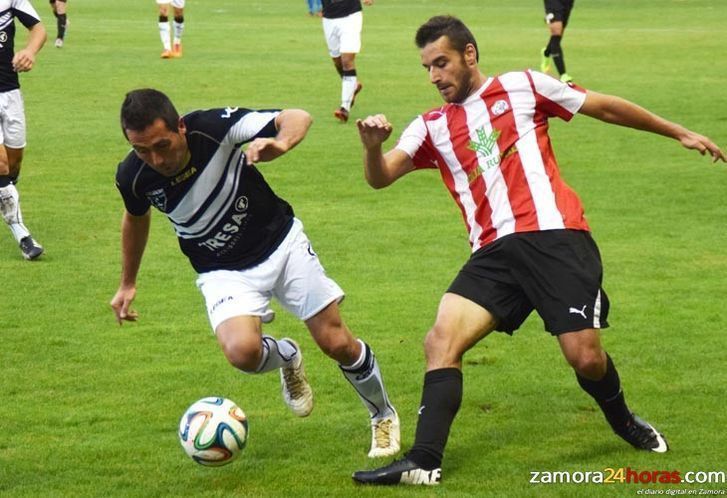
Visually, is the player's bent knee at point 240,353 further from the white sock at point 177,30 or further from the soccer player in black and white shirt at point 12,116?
the white sock at point 177,30

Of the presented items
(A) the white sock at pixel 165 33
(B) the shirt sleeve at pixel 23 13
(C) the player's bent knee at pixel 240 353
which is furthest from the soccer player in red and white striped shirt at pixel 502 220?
(A) the white sock at pixel 165 33

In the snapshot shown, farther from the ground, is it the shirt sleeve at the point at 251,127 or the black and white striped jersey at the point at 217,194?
the shirt sleeve at the point at 251,127

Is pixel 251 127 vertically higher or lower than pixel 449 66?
lower

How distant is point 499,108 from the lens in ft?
23.2

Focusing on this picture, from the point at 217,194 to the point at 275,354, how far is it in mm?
922

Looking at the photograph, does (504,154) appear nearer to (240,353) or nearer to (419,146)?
(419,146)

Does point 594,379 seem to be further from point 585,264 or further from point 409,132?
point 409,132

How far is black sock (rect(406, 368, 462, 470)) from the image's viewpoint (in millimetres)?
6562

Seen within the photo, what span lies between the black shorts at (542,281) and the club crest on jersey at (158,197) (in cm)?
156

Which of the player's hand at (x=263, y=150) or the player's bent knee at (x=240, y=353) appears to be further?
the player's bent knee at (x=240, y=353)

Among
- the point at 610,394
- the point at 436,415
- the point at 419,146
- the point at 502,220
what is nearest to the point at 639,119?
the point at 502,220

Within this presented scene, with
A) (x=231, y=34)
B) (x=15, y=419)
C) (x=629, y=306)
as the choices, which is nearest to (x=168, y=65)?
(x=231, y=34)

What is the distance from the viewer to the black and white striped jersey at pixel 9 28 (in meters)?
12.4

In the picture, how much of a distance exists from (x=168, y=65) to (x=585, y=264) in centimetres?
2047
